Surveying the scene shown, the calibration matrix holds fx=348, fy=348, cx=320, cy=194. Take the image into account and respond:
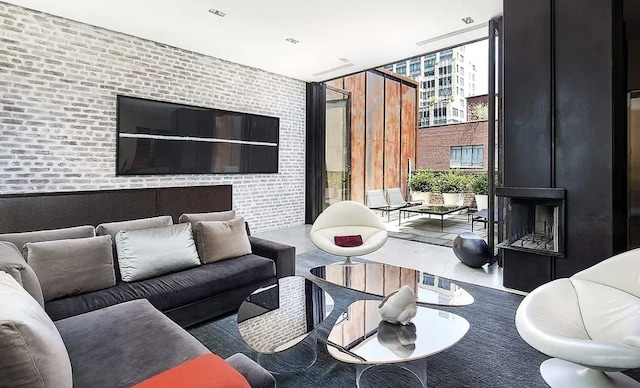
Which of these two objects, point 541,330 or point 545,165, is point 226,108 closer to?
point 545,165

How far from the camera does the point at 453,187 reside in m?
9.37

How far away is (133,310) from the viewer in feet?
6.69

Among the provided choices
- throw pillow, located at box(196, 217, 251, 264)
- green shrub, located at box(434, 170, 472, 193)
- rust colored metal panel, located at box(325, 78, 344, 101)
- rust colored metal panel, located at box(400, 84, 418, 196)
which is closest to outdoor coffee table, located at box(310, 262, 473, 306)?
Answer: throw pillow, located at box(196, 217, 251, 264)

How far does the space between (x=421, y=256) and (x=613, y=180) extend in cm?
245

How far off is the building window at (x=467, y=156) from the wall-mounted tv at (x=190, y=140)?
6.92 meters

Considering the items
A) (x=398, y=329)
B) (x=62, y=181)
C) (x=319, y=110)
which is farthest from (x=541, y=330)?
(x=319, y=110)

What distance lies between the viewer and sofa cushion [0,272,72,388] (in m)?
0.99

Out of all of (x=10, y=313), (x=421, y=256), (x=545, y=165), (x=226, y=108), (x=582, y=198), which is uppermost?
(x=226, y=108)

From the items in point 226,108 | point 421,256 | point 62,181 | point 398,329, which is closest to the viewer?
point 398,329

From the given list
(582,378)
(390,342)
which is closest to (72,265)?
(390,342)

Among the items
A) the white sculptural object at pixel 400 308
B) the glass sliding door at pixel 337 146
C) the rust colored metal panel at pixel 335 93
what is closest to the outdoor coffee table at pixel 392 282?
the white sculptural object at pixel 400 308

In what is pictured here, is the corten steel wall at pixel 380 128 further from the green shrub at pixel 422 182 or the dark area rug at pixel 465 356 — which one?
the dark area rug at pixel 465 356

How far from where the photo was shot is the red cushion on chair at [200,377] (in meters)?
1.20

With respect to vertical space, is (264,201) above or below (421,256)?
above
